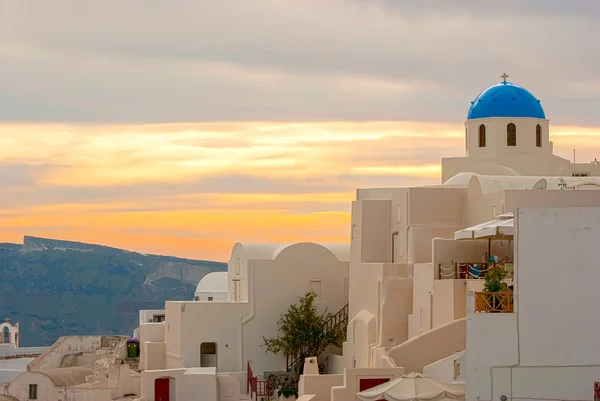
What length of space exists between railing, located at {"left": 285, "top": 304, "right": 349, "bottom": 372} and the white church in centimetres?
8

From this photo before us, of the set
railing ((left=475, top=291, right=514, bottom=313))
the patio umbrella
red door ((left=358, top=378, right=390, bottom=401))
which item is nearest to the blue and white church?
the patio umbrella

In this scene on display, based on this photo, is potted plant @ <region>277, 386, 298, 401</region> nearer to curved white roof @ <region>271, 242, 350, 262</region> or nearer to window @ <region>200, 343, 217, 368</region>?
window @ <region>200, 343, 217, 368</region>

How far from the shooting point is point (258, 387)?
50.3 metres

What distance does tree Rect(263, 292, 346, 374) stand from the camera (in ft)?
165

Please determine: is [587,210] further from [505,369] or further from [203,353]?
[203,353]

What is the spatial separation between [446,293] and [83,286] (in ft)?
501

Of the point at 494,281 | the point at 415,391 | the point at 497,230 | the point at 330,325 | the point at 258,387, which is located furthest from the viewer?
the point at 330,325

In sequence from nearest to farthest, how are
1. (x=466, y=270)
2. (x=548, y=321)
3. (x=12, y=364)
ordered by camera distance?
(x=548, y=321) → (x=466, y=270) → (x=12, y=364)

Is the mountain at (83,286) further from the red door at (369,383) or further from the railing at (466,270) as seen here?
the red door at (369,383)

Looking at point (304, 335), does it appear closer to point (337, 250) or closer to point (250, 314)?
point (250, 314)

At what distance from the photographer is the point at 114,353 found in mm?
61062

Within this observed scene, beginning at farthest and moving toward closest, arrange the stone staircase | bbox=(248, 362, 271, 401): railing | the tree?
the stone staircase
the tree
bbox=(248, 362, 271, 401): railing

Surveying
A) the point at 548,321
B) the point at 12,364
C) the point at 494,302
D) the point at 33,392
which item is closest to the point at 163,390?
the point at 33,392

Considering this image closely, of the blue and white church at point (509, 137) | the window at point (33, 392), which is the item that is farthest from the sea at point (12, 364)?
the blue and white church at point (509, 137)
